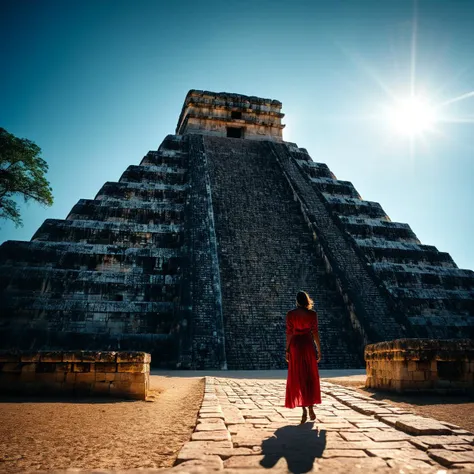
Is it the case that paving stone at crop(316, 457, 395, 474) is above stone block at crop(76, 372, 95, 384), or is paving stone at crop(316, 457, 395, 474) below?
below

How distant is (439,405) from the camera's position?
5.43 meters

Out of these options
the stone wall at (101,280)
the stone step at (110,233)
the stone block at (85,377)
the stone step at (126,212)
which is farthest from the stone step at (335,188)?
the stone block at (85,377)

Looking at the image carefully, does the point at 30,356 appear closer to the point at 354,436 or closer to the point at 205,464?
the point at 205,464

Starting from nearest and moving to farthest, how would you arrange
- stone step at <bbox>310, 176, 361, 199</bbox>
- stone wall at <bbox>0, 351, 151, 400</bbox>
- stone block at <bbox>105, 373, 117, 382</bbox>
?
1. stone wall at <bbox>0, 351, 151, 400</bbox>
2. stone block at <bbox>105, 373, 117, 382</bbox>
3. stone step at <bbox>310, 176, 361, 199</bbox>

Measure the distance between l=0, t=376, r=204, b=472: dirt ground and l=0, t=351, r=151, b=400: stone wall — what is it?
25 centimetres

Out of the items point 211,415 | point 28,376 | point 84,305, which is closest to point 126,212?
point 84,305

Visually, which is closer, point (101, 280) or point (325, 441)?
point (325, 441)

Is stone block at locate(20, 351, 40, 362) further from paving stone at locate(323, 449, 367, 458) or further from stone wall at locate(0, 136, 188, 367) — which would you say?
stone wall at locate(0, 136, 188, 367)

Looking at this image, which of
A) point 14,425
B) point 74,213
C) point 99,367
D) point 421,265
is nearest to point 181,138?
point 74,213

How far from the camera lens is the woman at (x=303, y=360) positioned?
170 inches

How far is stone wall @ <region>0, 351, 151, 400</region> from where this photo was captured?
5.72 metres

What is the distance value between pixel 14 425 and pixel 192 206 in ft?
40.4

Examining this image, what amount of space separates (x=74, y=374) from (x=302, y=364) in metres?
3.35

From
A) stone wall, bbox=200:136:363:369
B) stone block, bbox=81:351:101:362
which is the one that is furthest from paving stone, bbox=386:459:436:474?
stone wall, bbox=200:136:363:369
